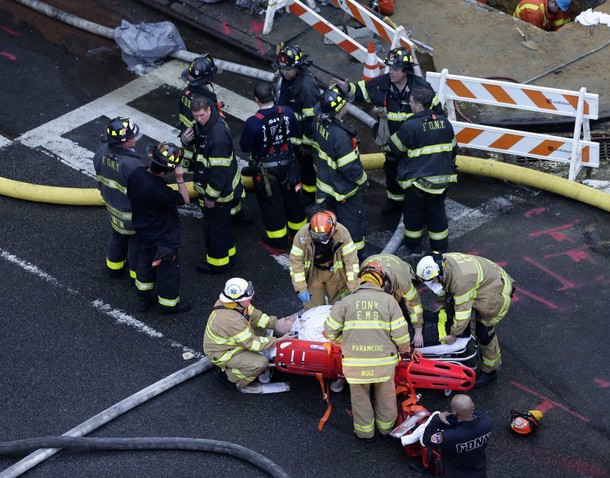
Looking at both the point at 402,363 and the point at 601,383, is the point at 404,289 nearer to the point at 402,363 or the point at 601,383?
the point at 402,363

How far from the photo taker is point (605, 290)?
9070 millimetres

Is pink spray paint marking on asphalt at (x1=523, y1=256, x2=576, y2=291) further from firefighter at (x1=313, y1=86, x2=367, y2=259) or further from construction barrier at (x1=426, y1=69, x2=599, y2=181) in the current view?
firefighter at (x1=313, y1=86, x2=367, y2=259)

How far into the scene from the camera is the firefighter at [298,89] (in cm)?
952

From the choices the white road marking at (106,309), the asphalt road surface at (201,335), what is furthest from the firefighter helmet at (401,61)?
the white road marking at (106,309)

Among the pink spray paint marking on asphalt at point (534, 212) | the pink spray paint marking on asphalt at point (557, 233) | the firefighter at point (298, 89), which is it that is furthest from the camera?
the pink spray paint marking on asphalt at point (534, 212)

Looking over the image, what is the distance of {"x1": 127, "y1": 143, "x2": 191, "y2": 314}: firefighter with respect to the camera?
8.48 meters

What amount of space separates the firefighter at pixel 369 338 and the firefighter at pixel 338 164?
5.39 ft

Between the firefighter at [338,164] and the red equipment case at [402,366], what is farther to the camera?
the firefighter at [338,164]

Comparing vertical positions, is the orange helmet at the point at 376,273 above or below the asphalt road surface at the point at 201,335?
above

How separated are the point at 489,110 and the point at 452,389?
4.86 metres

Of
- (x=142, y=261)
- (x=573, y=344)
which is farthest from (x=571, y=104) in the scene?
(x=142, y=261)

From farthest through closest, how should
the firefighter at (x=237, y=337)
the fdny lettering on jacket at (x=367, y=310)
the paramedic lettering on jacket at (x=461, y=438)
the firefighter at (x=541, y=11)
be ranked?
the firefighter at (x=541, y=11)
the firefighter at (x=237, y=337)
the fdny lettering on jacket at (x=367, y=310)
the paramedic lettering on jacket at (x=461, y=438)

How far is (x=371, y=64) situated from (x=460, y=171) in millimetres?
1806

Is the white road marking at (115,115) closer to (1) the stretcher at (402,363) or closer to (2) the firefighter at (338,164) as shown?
(2) the firefighter at (338,164)
